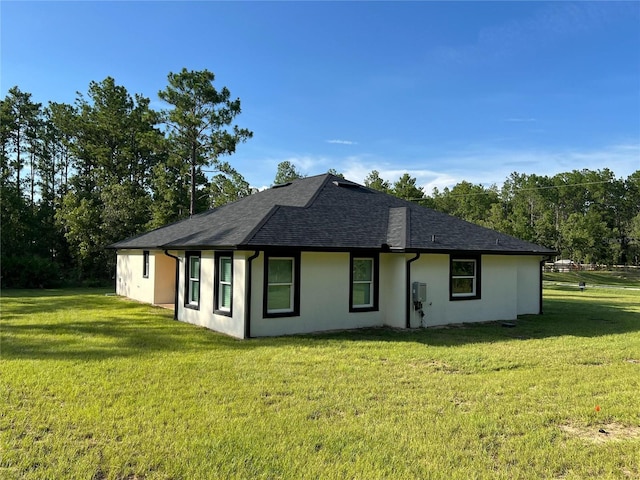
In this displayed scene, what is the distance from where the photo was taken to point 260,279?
9773 mm

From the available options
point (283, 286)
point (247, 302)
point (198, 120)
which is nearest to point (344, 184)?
point (283, 286)

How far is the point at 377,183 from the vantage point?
1631 inches

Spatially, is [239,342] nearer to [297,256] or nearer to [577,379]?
[297,256]

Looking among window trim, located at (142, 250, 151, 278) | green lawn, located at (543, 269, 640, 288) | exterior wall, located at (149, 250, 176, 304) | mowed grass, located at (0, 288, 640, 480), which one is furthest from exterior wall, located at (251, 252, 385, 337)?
green lawn, located at (543, 269, 640, 288)

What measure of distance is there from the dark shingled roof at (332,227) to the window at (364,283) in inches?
21.7

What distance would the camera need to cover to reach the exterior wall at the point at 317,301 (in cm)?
976

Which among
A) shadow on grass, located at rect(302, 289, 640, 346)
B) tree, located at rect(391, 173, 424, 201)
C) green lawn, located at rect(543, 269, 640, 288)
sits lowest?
green lawn, located at rect(543, 269, 640, 288)

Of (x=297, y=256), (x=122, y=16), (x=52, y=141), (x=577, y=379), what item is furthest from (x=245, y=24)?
(x=52, y=141)

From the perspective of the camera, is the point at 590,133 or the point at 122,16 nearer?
the point at 122,16

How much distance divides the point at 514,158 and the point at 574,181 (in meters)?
45.8

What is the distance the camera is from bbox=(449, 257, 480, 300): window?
12.2 metres

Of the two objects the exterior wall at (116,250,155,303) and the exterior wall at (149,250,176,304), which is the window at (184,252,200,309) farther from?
the exterior wall at (116,250,155,303)

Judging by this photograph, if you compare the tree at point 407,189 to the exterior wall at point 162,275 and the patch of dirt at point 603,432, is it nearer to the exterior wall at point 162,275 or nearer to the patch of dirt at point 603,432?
the exterior wall at point 162,275

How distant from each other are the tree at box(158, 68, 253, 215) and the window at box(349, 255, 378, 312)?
17.6m
